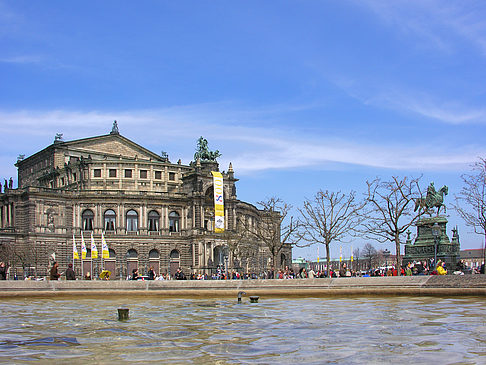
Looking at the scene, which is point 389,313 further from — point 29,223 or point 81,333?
point 29,223

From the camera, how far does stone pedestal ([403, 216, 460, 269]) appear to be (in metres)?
39.3

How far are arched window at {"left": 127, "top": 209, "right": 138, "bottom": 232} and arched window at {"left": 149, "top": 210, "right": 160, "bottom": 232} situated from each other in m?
2.45

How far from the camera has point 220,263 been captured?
326 ft

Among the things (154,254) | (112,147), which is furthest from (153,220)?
(112,147)

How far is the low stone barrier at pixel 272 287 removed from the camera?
79.4 ft

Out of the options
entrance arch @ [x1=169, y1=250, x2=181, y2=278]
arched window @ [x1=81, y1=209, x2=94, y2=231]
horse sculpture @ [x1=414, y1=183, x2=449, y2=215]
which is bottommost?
entrance arch @ [x1=169, y1=250, x2=181, y2=278]

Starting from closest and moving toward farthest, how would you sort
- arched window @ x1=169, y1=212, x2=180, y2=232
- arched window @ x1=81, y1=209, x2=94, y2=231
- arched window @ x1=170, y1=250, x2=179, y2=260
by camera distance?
arched window @ x1=81, y1=209, x2=94, y2=231
arched window @ x1=170, y1=250, x2=179, y2=260
arched window @ x1=169, y1=212, x2=180, y2=232

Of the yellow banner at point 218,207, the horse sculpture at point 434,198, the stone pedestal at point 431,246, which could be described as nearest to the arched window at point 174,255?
the yellow banner at point 218,207

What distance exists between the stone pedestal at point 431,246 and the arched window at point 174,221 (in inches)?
2453

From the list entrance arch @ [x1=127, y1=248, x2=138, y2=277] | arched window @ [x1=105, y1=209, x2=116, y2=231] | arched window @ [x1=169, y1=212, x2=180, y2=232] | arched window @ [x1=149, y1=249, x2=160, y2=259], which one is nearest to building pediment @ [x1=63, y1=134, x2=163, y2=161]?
arched window @ [x1=169, y1=212, x2=180, y2=232]

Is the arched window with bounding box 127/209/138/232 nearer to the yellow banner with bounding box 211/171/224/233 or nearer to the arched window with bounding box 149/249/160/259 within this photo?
the arched window with bounding box 149/249/160/259

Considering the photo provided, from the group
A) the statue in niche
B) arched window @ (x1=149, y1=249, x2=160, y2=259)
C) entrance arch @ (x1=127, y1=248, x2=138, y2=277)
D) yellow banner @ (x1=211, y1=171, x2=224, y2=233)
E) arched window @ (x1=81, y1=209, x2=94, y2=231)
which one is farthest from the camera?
arched window @ (x1=149, y1=249, x2=160, y2=259)

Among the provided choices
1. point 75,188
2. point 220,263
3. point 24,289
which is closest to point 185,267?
point 220,263

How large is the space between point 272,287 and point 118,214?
70516mm
